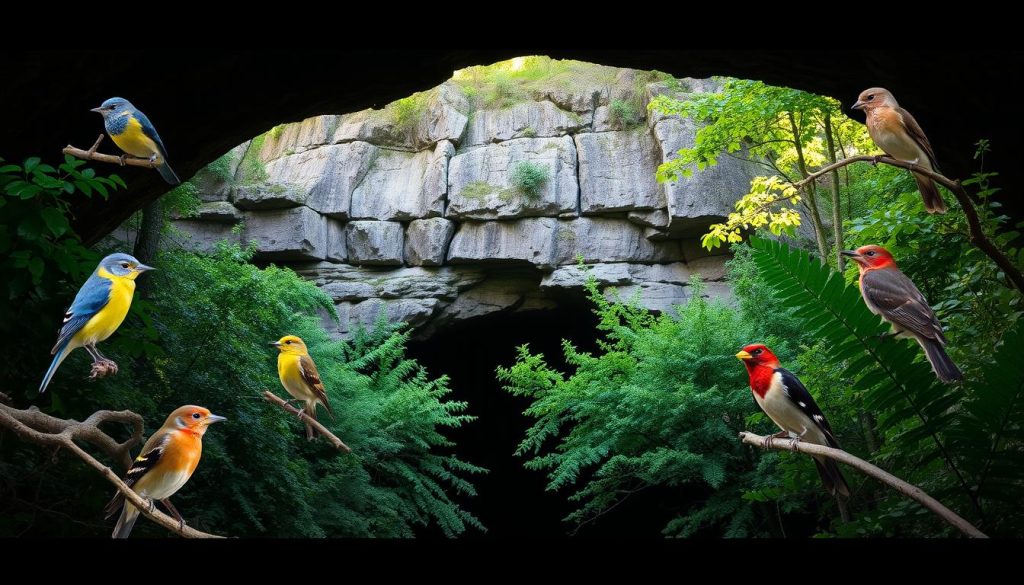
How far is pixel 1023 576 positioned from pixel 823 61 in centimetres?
243

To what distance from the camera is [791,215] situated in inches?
169

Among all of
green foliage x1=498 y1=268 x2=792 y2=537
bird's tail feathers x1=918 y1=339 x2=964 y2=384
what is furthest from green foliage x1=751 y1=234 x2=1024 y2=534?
green foliage x1=498 y1=268 x2=792 y2=537

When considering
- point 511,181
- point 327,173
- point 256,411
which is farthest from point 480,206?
point 256,411

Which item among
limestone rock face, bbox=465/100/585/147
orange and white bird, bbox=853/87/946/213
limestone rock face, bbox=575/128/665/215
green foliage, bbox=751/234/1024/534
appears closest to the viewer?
green foliage, bbox=751/234/1024/534

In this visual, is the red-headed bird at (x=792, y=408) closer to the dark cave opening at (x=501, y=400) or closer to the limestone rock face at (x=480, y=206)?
the limestone rock face at (x=480, y=206)

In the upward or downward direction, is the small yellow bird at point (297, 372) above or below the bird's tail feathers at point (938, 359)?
below

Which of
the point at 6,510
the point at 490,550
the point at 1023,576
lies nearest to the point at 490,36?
the point at 490,550

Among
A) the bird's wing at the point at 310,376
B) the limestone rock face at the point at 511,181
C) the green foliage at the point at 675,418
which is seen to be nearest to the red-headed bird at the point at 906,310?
the bird's wing at the point at 310,376

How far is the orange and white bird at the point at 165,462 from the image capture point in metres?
1.69

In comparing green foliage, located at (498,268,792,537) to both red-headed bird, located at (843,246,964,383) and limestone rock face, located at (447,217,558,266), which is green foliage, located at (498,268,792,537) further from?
red-headed bird, located at (843,246,964,383)

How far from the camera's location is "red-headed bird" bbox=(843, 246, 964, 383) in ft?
5.78

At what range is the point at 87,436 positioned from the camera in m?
1.56

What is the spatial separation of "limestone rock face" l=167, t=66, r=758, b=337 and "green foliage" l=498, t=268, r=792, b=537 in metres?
1.96

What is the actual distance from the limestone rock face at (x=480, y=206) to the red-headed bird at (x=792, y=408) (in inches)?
211
